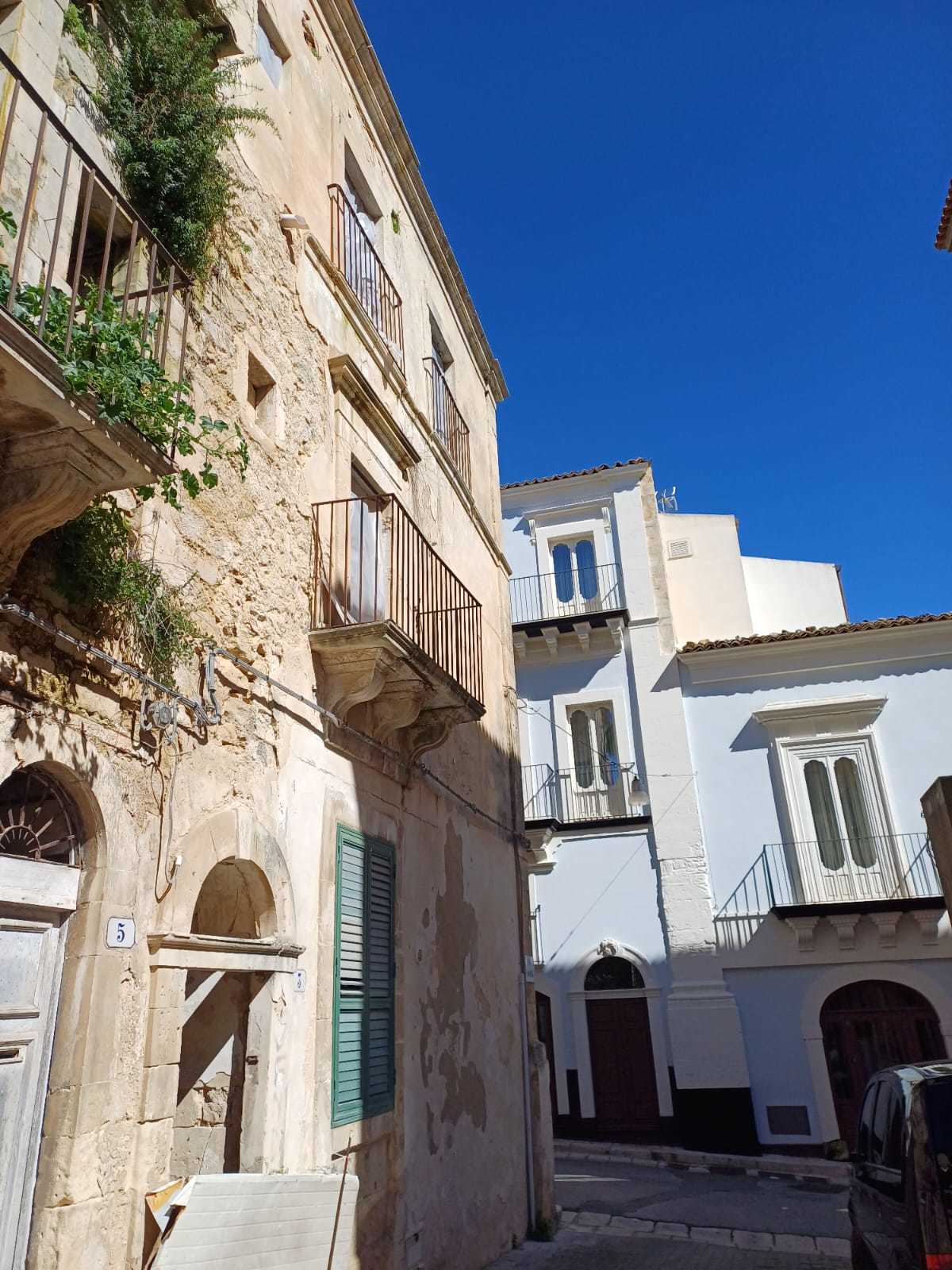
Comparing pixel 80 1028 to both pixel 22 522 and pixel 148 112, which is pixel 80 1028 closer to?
pixel 22 522

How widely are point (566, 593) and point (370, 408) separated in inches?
503

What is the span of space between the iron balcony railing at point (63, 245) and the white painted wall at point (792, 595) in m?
18.5

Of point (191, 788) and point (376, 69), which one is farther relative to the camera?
point (376, 69)

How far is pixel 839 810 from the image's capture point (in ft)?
54.5

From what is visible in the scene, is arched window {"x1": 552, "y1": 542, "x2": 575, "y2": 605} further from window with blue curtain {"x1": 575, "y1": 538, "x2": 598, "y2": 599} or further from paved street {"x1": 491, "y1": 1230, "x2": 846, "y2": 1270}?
paved street {"x1": 491, "y1": 1230, "x2": 846, "y2": 1270}

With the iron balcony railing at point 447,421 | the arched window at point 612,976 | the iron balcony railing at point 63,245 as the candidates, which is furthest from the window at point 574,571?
the iron balcony railing at point 63,245

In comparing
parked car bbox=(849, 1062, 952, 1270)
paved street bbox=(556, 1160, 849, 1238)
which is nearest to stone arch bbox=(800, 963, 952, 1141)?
paved street bbox=(556, 1160, 849, 1238)

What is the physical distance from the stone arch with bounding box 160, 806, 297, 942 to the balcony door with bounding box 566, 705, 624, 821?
42.6ft

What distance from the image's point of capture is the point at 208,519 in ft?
17.8

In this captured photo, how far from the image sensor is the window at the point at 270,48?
7.35 m

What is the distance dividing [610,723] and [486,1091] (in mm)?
10793

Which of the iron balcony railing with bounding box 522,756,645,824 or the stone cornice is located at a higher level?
the stone cornice

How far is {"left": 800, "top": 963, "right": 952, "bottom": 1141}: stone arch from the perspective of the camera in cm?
1491

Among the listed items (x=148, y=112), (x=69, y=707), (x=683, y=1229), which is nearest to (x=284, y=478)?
(x=148, y=112)
